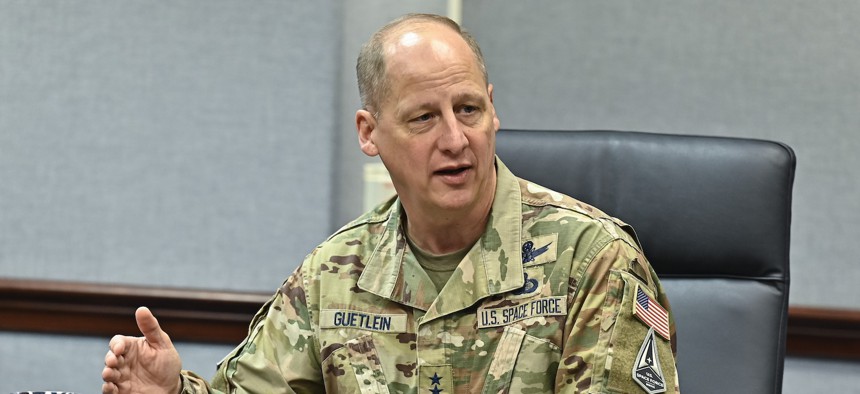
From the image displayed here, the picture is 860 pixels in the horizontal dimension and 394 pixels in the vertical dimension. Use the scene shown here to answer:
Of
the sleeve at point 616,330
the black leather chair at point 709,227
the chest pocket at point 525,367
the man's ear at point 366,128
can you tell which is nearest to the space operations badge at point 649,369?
the sleeve at point 616,330

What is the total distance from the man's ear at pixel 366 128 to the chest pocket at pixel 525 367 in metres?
0.37

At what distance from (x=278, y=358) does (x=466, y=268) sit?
1.09ft

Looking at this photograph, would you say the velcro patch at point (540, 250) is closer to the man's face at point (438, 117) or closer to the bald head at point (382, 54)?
the man's face at point (438, 117)

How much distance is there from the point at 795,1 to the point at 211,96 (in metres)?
1.39

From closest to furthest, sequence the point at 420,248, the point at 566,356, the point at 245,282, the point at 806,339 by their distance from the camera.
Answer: the point at 566,356 < the point at 420,248 < the point at 806,339 < the point at 245,282

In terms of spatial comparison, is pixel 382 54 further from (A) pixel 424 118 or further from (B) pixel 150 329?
(B) pixel 150 329

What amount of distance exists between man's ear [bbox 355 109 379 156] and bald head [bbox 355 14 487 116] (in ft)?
0.05

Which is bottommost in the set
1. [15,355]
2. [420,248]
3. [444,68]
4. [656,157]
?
[15,355]

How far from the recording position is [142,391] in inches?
57.2

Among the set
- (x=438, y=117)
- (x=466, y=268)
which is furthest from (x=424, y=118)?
(x=466, y=268)

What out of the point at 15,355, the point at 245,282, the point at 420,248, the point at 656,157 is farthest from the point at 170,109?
the point at 656,157

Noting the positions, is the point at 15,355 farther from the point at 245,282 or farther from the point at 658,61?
the point at 658,61

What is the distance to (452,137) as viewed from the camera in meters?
1.45

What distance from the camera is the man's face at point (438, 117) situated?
4.81 feet
